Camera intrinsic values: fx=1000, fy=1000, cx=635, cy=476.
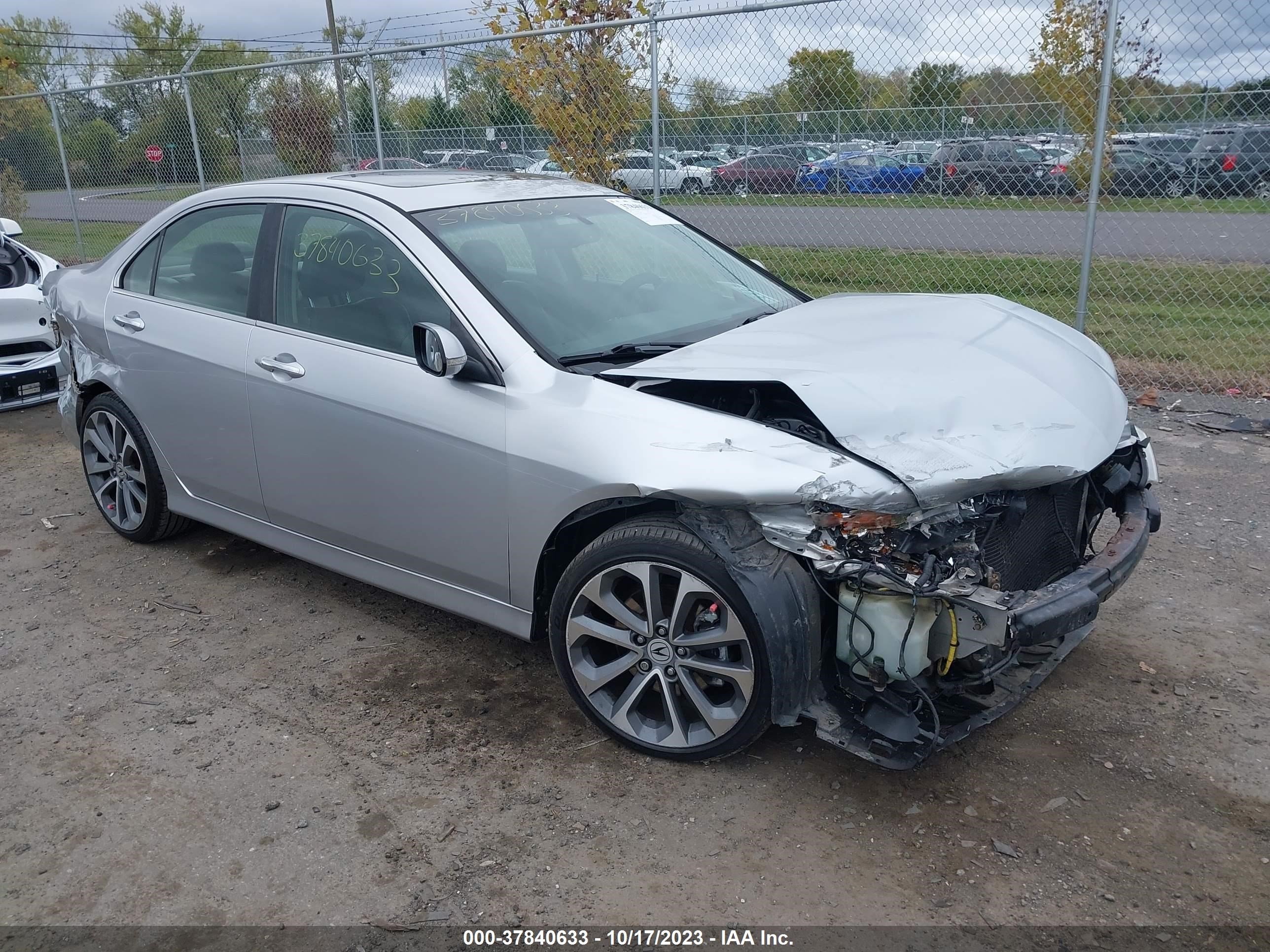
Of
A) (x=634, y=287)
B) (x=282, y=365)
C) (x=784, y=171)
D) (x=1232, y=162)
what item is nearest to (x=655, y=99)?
(x=784, y=171)

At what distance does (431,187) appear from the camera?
157 inches

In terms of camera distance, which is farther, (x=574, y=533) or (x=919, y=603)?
(x=574, y=533)

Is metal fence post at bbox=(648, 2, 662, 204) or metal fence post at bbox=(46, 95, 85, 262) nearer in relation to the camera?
metal fence post at bbox=(648, 2, 662, 204)

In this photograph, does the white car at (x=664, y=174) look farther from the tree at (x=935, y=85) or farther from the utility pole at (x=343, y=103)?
the utility pole at (x=343, y=103)

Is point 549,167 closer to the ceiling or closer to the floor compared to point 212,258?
closer to the ceiling

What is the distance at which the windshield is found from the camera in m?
3.51

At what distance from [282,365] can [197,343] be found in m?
0.62

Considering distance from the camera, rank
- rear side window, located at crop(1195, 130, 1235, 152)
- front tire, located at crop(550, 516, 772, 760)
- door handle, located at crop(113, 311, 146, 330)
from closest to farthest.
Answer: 1. front tire, located at crop(550, 516, 772, 760)
2. door handle, located at crop(113, 311, 146, 330)
3. rear side window, located at crop(1195, 130, 1235, 152)

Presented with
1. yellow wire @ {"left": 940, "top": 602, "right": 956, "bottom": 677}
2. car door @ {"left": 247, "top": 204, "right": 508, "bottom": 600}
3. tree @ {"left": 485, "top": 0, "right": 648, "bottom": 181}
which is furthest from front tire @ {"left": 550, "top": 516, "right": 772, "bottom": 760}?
tree @ {"left": 485, "top": 0, "right": 648, "bottom": 181}

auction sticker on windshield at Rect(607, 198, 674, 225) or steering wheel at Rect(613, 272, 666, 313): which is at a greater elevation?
auction sticker on windshield at Rect(607, 198, 674, 225)

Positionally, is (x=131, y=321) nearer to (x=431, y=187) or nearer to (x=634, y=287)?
(x=431, y=187)

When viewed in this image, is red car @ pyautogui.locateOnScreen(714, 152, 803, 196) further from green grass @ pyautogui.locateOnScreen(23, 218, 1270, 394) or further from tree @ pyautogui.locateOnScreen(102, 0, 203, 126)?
tree @ pyautogui.locateOnScreen(102, 0, 203, 126)

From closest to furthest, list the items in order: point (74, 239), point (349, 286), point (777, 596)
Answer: point (777, 596), point (349, 286), point (74, 239)

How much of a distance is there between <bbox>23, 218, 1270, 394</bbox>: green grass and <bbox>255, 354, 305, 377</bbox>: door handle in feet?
18.2
